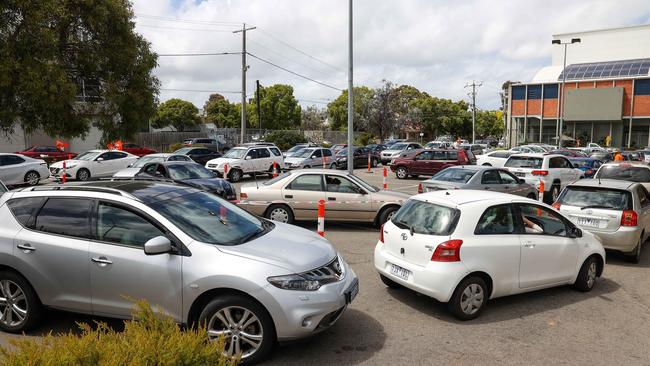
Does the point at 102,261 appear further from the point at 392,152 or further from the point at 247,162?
the point at 392,152

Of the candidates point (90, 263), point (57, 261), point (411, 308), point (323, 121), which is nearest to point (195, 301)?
point (90, 263)

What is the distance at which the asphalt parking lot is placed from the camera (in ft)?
16.3

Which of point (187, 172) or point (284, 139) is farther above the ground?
point (284, 139)

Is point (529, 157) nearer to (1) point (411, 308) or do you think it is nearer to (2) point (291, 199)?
(2) point (291, 199)

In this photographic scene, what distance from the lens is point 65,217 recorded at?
206 inches

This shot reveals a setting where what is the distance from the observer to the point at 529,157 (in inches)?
680

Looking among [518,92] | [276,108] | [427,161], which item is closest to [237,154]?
[427,161]

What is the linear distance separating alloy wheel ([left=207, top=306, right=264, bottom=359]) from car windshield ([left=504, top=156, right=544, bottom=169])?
1467 centimetres

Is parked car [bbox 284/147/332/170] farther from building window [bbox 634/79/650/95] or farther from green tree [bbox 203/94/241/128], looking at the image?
green tree [bbox 203/94/241/128]

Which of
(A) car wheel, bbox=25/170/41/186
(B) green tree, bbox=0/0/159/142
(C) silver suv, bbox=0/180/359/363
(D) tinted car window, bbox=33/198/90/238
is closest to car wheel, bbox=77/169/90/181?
(A) car wheel, bbox=25/170/41/186

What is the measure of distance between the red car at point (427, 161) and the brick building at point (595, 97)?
113 feet

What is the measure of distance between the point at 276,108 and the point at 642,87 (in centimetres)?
4655

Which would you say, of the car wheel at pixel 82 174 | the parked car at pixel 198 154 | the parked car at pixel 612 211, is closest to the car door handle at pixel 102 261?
the parked car at pixel 612 211

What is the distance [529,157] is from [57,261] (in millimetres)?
15870
